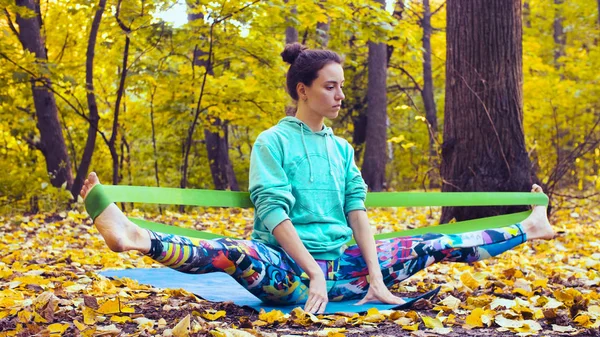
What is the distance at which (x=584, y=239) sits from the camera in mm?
5688

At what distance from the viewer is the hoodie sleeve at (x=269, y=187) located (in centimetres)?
290

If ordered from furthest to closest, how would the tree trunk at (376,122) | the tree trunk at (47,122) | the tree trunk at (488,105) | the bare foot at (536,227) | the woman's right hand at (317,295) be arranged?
the tree trunk at (376,122), the tree trunk at (47,122), the tree trunk at (488,105), the bare foot at (536,227), the woman's right hand at (317,295)

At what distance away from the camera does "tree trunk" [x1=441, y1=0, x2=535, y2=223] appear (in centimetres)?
527

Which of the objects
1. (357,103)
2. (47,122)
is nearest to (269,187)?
(47,122)

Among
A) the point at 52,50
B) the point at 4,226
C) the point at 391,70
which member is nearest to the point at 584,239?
the point at 4,226

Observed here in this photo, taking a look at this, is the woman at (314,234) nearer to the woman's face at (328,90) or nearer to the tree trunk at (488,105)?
the woman's face at (328,90)

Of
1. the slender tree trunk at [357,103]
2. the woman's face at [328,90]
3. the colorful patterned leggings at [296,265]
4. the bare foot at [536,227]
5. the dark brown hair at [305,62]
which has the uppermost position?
the slender tree trunk at [357,103]

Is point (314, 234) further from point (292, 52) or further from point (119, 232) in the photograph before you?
point (119, 232)

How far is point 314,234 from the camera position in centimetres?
308

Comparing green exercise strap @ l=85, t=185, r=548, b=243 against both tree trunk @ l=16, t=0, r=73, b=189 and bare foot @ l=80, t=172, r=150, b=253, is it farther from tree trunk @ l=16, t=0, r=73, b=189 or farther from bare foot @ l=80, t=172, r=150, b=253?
tree trunk @ l=16, t=0, r=73, b=189

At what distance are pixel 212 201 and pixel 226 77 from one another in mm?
5752

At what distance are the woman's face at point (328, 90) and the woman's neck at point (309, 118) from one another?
0.25 ft

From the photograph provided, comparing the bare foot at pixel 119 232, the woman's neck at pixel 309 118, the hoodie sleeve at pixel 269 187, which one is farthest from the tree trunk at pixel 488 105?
the bare foot at pixel 119 232

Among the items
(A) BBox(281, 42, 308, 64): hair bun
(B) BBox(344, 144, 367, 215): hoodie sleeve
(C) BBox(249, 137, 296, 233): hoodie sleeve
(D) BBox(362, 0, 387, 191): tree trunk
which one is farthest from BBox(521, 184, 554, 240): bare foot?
(D) BBox(362, 0, 387, 191): tree trunk
